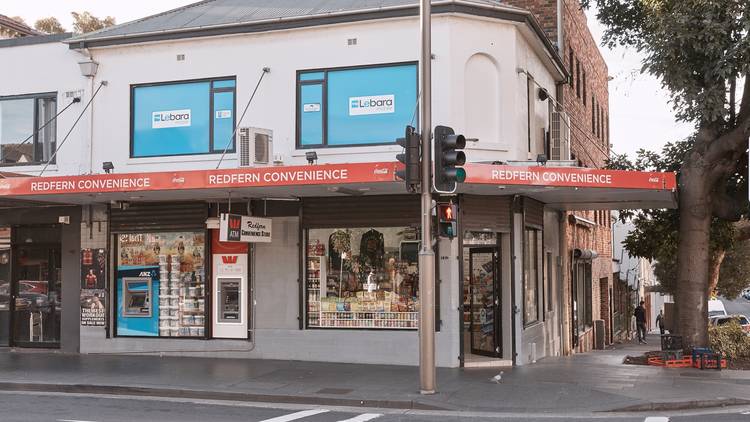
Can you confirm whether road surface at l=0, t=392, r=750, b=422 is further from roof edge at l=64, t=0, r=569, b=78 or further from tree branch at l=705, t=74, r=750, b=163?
roof edge at l=64, t=0, r=569, b=78

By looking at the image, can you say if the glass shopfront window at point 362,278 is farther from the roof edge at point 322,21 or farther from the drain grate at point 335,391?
the roof edge at point 322,21

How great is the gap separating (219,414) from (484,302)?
7.42 metres

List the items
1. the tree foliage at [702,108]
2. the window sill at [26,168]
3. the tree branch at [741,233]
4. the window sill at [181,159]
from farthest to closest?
the tree branch at [741,233] < the window sill at [26,168] < the window sill at [181,159] < the tree foliage at [702,108]

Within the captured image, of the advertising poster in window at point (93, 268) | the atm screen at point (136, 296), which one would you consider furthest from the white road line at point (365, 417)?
the advertising poster in window at point (93, 268)

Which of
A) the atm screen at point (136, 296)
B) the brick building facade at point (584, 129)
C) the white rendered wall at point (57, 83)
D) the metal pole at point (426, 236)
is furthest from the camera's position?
the brick building facade at point (584, 129)

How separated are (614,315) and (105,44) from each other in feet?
84.0

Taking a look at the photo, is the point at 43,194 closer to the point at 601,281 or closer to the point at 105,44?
the point at 105,44

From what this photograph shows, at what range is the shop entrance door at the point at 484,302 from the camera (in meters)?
17.0

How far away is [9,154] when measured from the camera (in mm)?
18969

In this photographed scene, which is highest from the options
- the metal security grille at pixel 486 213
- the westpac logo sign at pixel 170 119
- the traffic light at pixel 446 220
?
the westpac logo sign at pixel 170 119

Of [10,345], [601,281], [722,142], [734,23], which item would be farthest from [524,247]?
[601,281]

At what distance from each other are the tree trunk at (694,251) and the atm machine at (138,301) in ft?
36.2

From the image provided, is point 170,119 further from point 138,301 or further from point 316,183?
point 316,183

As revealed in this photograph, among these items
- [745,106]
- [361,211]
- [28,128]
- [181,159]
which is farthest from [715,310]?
[28,128]
